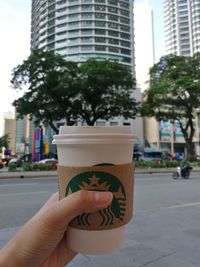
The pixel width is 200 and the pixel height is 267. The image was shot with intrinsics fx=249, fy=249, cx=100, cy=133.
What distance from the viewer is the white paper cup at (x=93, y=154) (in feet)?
3.23

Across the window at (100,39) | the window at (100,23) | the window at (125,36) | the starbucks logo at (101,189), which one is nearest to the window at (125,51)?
the window at (125,36)

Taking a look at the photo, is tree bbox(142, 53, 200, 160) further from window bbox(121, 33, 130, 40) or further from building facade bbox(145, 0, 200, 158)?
window bbox(121, 33, 130, 40)

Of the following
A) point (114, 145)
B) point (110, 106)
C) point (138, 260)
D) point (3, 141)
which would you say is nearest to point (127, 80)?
point (110, 106)

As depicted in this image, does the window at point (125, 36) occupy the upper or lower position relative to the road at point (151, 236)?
upper

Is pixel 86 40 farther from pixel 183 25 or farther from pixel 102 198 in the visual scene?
pixel 102 198

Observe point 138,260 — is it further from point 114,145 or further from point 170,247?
point 114,145

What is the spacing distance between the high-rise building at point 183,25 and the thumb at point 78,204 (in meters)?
65.9

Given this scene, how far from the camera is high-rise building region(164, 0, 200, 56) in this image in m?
60.5

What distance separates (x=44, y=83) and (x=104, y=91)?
491 cm

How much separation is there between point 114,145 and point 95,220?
1.01ft

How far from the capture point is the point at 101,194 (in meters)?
0.97

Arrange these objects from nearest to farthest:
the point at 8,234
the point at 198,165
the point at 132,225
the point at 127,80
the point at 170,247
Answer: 1. the point at 170,247
2. the point at 8,234
3. the point at 132,225
4. the point at 127,80
5. the point at 198,165

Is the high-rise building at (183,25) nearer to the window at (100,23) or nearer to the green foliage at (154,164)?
the window at (100,23)

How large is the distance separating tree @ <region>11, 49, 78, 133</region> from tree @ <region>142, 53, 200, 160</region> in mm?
7495
